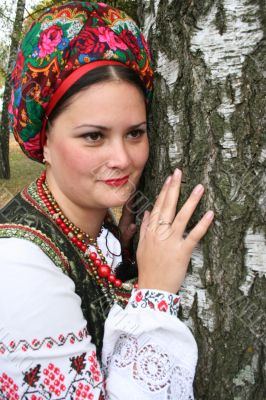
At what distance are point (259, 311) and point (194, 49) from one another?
0.92 m

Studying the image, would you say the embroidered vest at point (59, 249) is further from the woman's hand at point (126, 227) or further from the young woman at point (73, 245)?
the woman's hand at point (126, 227)

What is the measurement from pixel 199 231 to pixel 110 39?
28.9 inches

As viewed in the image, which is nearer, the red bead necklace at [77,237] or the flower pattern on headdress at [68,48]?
the flower pattern on headdress at [68,48]

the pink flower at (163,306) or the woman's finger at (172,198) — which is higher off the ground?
the woman's finger at (172,198)

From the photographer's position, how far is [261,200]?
1.36 meters

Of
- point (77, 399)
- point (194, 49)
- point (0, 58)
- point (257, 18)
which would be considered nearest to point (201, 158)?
point (194, 49)

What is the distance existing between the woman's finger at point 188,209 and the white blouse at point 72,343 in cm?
23

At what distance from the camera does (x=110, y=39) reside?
146 centimetres

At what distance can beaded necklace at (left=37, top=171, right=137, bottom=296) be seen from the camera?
166cm

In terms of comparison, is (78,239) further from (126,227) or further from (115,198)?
(126,227)

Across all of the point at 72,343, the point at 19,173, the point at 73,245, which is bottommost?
the point at 19,173

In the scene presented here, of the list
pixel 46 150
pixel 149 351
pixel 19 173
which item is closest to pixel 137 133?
pixel 46 150

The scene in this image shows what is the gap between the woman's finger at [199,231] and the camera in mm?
1433

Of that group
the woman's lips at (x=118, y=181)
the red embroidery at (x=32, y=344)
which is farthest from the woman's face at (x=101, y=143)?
the red embroidery at (x=32, y=344)
